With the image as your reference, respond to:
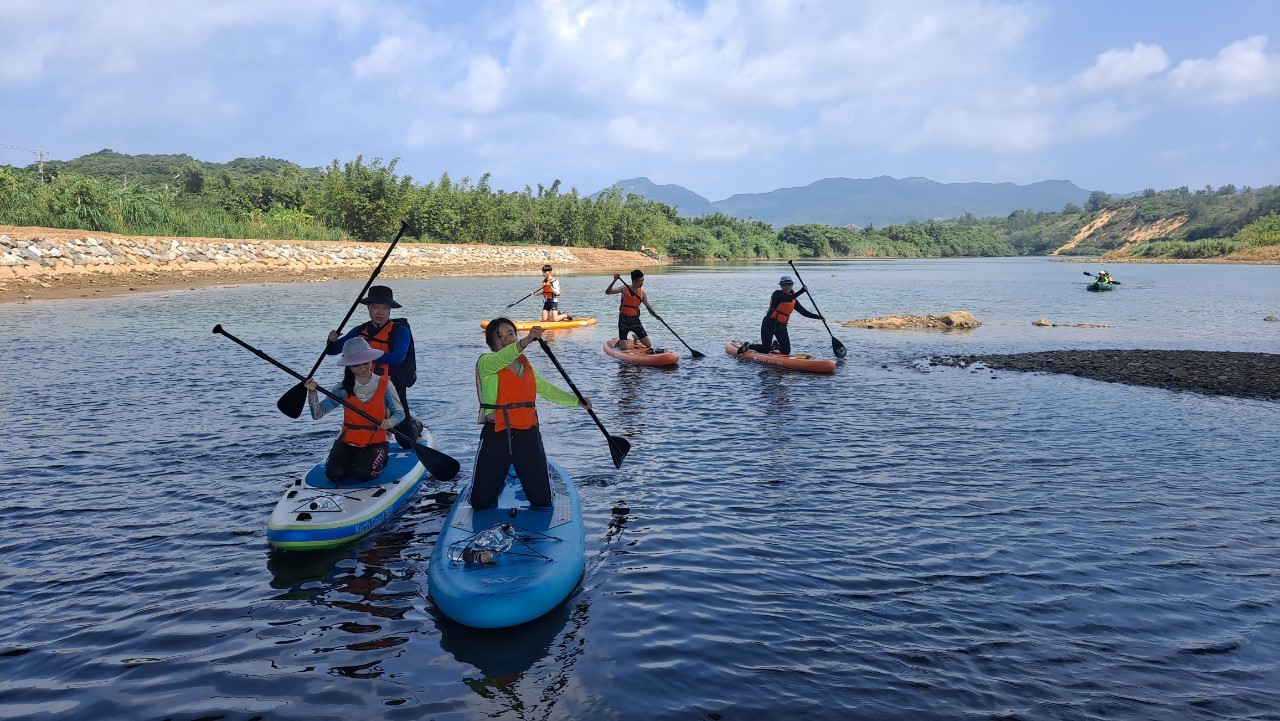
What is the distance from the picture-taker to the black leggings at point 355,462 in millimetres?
7887

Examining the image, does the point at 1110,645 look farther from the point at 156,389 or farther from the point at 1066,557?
the point at 156,389

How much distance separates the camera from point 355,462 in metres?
7.98

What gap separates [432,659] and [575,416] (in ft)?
26.1

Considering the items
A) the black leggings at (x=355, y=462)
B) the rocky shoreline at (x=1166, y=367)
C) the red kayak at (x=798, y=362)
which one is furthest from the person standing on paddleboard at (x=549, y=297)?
the black leggings at (x=355, y=462)

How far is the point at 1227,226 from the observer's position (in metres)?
114

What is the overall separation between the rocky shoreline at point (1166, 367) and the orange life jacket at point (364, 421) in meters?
14.5

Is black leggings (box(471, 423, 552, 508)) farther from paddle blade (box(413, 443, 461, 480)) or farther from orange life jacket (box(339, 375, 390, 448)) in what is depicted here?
orange life jacket (box(339, 375, 390, 448))

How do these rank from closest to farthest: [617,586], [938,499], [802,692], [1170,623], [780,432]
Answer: [802,692] → [1170,623] → [617,586] → [938,499] → [780,432]

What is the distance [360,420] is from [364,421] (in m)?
0.04

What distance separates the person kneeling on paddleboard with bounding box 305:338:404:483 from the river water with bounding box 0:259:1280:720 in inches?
30.9

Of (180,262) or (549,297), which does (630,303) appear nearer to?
(549,297)

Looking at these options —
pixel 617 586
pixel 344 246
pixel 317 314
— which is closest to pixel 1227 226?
pixel 344 246

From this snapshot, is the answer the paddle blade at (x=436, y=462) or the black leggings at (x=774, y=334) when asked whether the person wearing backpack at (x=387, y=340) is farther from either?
the black leggings at (x=774, y=334)

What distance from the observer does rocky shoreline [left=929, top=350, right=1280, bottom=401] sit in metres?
15.2
